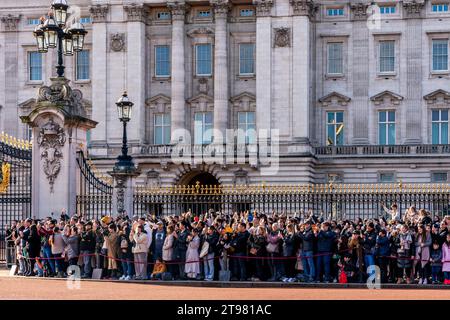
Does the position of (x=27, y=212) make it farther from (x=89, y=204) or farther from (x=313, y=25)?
(x=313, y=25)

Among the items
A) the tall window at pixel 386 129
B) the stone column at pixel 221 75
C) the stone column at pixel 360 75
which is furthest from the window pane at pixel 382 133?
the stone column at pixel 221 75

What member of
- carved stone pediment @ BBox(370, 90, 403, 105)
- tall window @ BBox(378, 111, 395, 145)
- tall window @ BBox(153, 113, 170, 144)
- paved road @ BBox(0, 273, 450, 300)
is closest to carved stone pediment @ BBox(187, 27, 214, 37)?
tall window @ BBox(153, 113, 170, 144)

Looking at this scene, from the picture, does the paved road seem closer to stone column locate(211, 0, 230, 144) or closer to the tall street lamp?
the tall street lamp

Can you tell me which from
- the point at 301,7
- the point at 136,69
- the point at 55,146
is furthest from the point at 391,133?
the point at 55,146

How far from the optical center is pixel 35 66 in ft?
257

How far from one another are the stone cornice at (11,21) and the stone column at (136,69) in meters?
7.62

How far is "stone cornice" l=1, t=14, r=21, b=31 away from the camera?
78.0 meters

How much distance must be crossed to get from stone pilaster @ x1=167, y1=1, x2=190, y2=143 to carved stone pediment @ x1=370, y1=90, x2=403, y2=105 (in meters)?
11.7

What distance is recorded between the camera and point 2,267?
40406 millimetres

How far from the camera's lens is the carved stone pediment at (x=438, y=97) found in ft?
244

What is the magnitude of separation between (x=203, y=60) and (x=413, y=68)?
13.0 m

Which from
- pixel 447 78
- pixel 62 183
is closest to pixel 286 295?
pixel 62 183

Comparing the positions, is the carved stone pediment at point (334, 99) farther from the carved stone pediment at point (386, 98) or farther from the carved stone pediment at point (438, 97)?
the carved stone pediment at point (438, 97)

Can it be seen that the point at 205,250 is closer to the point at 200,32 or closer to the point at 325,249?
the point at 325,249
